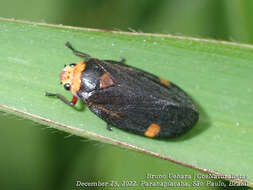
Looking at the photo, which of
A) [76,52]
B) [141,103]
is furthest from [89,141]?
[76,52]

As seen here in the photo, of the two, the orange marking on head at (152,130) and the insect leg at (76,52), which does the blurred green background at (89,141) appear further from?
the orange marking on head at (152,130)

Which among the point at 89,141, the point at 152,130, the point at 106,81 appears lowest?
the point at 89,141

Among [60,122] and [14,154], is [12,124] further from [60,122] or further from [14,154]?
[60,122]

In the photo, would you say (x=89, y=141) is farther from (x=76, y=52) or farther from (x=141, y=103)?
(x=76, y=52)

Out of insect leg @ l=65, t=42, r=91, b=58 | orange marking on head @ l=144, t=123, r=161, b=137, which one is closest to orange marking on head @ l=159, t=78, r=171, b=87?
orange marking on head @ l=144, t=123, r=161, b=137

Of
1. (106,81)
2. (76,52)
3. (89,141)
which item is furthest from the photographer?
(89,141)

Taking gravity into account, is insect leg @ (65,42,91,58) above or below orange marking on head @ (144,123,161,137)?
above

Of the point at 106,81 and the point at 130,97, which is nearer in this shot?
the point at 130,97

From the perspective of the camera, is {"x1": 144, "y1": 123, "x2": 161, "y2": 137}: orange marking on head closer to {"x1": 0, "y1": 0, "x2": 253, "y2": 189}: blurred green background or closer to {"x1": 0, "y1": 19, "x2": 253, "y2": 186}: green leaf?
{"x1": 0, "y1": 19, "x2": 253, "y2": 186}: green leaf
